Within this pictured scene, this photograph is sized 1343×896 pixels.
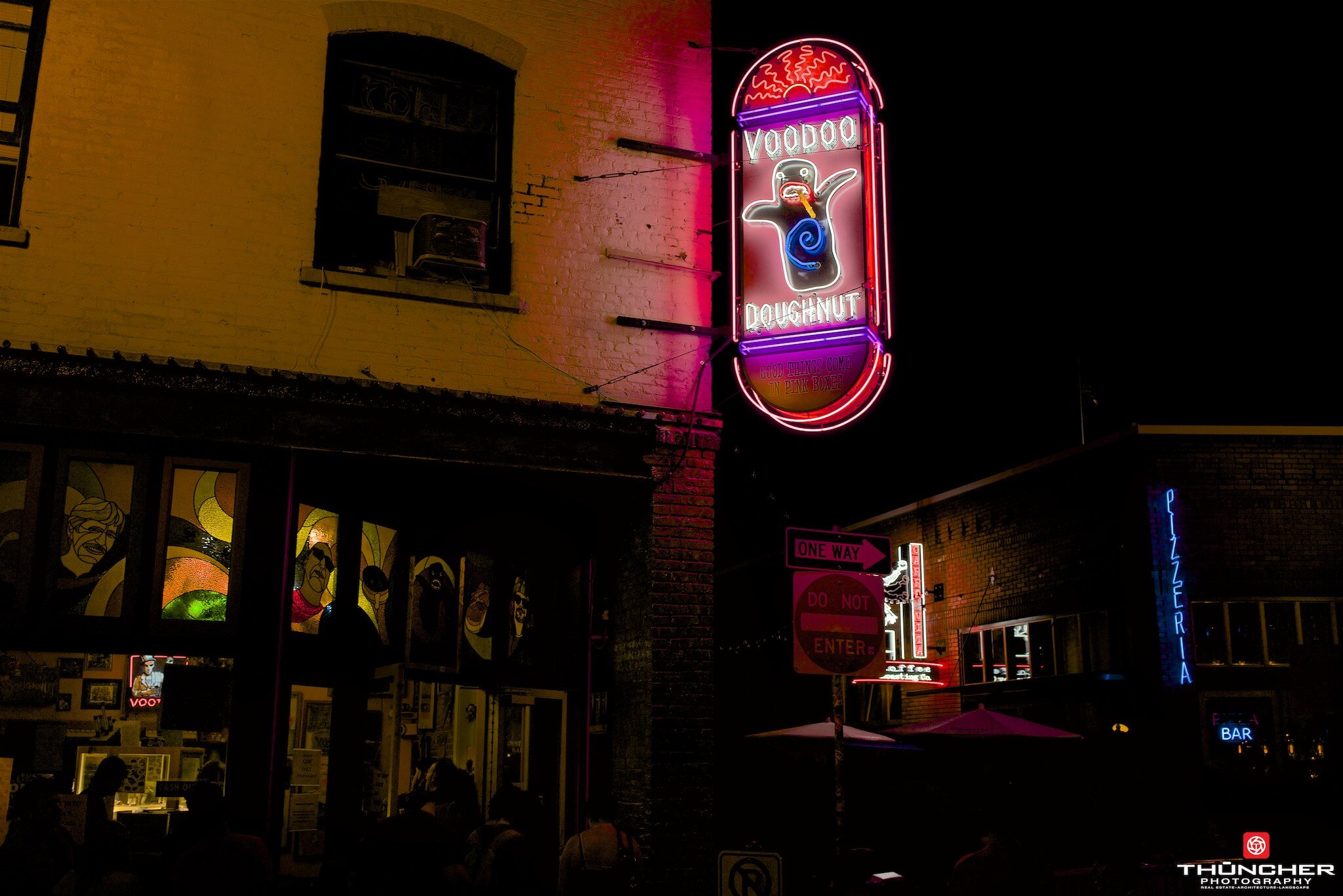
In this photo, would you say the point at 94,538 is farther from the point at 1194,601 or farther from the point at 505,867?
the point at 1194,601

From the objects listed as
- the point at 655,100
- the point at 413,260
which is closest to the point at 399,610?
the point at 413,260

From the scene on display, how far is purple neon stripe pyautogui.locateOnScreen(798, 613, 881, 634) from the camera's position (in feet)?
25.7

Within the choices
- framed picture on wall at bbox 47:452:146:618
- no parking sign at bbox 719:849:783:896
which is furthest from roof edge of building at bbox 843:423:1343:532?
framed picture on wall at bbox 47:452:146:618

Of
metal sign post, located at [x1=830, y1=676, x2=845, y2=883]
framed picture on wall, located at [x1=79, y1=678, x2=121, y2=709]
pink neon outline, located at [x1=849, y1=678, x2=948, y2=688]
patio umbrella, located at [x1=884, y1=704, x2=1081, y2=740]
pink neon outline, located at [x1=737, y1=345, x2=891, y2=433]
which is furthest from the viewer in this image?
pink neon outline, located at [x1=849, y1=678, x2=948, y2=688]

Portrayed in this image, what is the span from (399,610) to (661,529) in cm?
252

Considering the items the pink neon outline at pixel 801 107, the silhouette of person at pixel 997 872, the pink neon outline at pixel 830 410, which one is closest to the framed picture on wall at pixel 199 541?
the pink neon outline at pixel 830 410

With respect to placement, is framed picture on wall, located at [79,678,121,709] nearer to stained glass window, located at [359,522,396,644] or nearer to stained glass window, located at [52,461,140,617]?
stained glass window, located at [52,461,140,617]

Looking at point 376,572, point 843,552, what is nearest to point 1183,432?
Answer: point 843,552

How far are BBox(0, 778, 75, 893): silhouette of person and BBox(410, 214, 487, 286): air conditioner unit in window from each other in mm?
4976

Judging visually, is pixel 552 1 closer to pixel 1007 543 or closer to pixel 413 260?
pixel 413 260

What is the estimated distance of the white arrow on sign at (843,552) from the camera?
7973 millimetres

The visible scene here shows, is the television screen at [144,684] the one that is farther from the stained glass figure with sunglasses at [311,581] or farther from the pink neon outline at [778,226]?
the pink neon outline at [778,226]

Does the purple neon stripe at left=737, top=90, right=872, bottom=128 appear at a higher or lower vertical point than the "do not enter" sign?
higher

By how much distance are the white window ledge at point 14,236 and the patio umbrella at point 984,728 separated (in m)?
10.9
